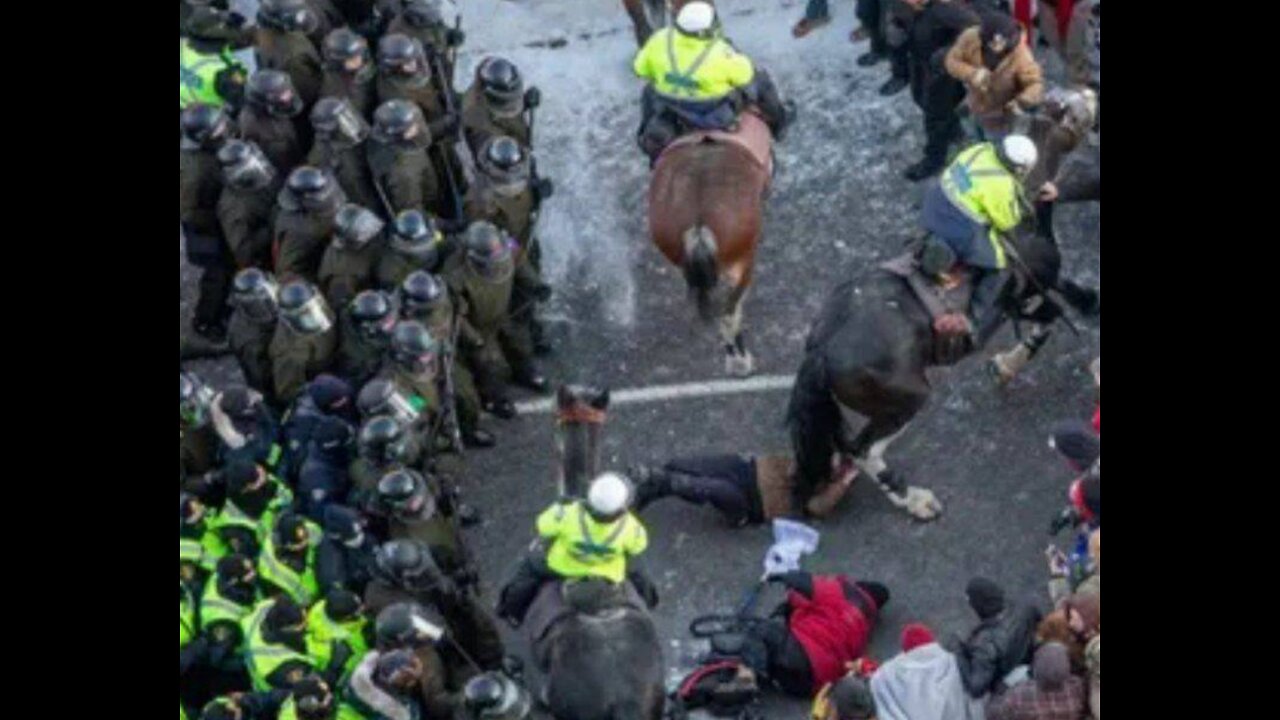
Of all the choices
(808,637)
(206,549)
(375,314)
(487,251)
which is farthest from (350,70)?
(808,637)

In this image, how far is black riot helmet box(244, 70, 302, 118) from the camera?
12984 mm

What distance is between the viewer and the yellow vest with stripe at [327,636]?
10234mm

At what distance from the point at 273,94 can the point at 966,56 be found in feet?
12.8

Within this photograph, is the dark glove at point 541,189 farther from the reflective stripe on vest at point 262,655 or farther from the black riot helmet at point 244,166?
the reflective stripe on vest at point 262,655

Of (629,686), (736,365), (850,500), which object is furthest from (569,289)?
(629,686)

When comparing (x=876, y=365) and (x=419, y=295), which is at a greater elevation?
(x=419, y=295)

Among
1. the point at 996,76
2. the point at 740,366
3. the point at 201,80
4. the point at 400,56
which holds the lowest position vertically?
the point at 740,366

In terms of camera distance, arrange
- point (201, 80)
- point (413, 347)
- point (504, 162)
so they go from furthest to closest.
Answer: point (201, 80), point (504, 162), point (413, 347)

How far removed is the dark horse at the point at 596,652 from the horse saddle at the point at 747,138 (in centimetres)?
310

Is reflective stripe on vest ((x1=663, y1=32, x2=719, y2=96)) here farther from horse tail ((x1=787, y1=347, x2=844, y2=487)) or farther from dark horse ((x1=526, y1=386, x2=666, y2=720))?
dark horse ((x1=526, y1=386, x2=666, y2=720))

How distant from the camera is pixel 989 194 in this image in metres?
12.0

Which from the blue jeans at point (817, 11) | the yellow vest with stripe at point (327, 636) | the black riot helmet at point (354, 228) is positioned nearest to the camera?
the yellow vest with stripe at point (327, 636)

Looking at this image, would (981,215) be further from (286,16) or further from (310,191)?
(286,16)

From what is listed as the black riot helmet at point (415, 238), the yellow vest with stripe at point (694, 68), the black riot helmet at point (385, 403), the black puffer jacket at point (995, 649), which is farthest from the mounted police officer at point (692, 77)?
the black puffer jacket at point (995, 649)
